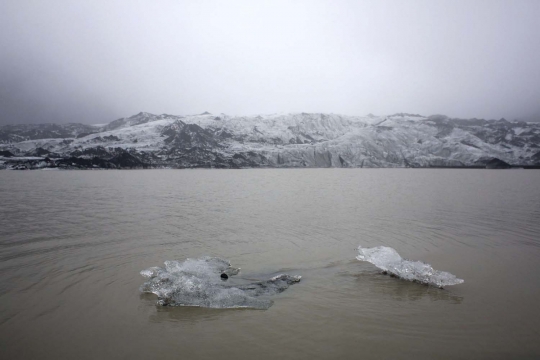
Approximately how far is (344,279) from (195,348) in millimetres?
3819

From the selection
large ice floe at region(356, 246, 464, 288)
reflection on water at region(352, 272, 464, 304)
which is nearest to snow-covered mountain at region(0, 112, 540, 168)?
large ice floe at region(356, 246, 464, 288)

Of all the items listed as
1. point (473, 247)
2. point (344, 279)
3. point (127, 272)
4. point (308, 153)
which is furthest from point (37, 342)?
point (308, 153)

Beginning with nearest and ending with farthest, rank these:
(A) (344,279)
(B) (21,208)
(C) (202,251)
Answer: (A) (344,279) → (C) (202,251) → (B) (21,208)

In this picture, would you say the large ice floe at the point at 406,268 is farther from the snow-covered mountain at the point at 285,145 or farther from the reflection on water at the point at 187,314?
the snow-covered mountain at the point at 285,145

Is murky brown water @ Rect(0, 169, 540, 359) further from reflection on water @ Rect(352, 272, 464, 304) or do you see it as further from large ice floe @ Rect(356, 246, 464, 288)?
large ice floe @ Rect(356, 246, 464, 288)

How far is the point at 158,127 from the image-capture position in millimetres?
180000

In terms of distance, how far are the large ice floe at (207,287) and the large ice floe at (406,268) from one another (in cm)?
223

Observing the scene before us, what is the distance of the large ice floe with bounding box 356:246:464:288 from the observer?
646 centimetres

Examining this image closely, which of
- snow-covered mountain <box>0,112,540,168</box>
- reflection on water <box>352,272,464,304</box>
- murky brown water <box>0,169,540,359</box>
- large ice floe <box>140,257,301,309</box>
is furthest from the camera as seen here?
snow-covered mountain <box>0,112,540,168</box>

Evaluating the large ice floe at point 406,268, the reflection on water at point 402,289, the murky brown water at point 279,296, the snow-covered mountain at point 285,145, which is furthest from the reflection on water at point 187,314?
the snow-covered mountain at point 285,145

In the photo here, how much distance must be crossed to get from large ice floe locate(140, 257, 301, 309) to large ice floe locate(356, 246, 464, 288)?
2.23 metres

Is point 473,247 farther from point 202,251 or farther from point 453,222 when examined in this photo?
point 202,251

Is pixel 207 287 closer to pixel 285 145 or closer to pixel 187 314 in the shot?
pixel 187 314

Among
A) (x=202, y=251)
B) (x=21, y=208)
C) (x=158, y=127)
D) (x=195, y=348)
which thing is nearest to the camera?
(x=195, y=348)
